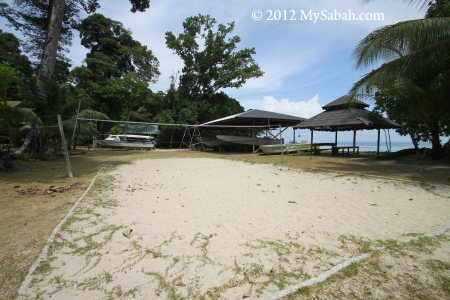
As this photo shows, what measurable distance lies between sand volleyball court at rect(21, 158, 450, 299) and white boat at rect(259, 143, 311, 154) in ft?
35.3

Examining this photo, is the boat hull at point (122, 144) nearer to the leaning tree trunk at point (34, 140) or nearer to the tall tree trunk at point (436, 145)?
the leaning tree trunk at point (34, 140)

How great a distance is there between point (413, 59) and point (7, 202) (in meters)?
10.3

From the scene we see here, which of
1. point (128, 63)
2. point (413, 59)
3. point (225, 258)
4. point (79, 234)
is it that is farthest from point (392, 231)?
point (128, 63)

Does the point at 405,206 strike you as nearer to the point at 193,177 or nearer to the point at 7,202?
the point at 193,177

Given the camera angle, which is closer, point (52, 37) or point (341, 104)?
point (52, 37)

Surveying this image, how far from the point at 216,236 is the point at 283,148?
15.2 meters

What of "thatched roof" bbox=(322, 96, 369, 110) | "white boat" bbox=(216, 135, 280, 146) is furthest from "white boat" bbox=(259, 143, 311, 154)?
"thatched roof" bbox=(322, 96, 369, 110)

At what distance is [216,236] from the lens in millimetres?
3186

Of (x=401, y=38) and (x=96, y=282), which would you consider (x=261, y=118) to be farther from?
(x=96, y=282)

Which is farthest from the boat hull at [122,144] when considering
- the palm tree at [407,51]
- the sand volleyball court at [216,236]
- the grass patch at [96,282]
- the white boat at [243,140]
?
the grass patch at [96,282]

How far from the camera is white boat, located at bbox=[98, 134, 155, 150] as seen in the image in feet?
71.8

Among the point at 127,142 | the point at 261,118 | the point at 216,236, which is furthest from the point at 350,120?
the point at 127,142

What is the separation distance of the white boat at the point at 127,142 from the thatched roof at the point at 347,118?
13482 millimetres

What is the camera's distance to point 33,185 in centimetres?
612
